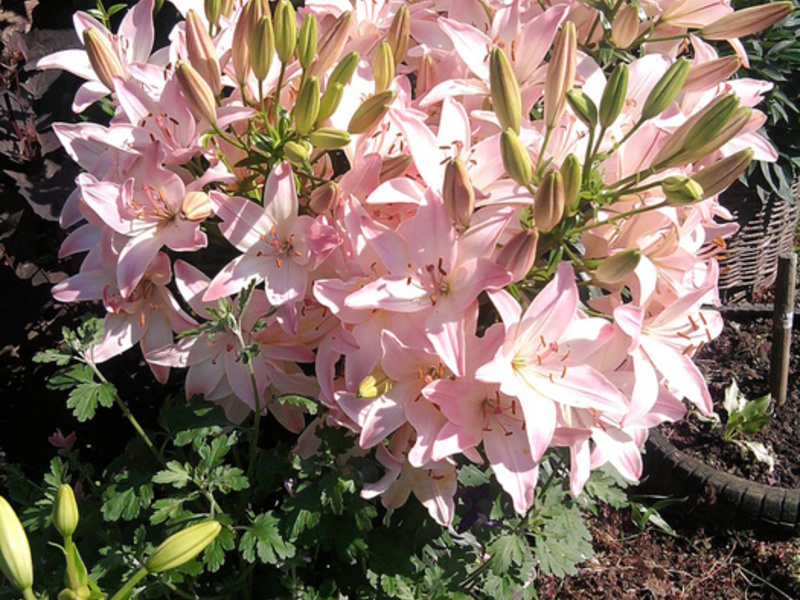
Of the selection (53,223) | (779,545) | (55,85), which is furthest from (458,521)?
(779,545)

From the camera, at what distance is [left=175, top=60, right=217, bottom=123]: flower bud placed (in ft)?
2.37

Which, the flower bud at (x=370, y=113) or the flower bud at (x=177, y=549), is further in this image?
Answer: the flower bud at (x=370, y=113)

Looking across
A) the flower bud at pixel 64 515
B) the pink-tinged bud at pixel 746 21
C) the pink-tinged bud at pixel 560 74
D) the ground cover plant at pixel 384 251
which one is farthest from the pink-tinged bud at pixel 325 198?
the pink-tinged bud at pixel 746 21

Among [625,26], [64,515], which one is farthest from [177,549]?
[625,26]

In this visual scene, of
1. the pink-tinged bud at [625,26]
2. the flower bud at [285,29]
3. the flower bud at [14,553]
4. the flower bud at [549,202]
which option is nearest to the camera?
the flower bud at [14,553]

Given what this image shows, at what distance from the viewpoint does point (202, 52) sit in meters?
0.77

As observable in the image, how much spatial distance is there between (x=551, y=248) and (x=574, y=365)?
0.11 metres

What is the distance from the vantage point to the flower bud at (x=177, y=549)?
571mm

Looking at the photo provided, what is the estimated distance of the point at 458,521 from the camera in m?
0.94

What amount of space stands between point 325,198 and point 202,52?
0.19m

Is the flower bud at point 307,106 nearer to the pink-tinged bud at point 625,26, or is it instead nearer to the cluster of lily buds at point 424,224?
the cluster of lily buds at point 424,224

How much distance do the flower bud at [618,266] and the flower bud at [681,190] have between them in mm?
56

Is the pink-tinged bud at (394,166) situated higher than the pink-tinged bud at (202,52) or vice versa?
the pink-tinged bud at (202,52)

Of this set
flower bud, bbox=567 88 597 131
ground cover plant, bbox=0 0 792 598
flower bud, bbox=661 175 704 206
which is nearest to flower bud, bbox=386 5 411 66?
ground cover plant, bbox=0 0 792 598
